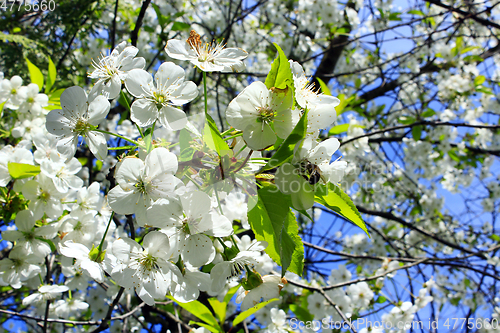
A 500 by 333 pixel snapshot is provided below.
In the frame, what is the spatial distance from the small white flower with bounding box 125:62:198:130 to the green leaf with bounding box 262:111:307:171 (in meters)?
0.28

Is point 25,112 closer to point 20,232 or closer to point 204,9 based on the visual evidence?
point 20,232

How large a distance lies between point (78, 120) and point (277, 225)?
65cm

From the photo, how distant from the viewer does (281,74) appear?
2.43ft

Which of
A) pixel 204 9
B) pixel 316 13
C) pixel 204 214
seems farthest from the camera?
pixel 204 9

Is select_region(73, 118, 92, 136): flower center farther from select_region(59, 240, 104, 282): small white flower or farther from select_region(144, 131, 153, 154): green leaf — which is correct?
select_region(59, 240, 104, 282): small white flower

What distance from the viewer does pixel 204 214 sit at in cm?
72

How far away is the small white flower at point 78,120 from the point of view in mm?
831

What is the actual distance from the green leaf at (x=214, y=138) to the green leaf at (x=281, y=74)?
188mm

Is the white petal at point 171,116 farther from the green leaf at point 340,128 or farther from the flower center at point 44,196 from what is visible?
the green leaf at point 340,128

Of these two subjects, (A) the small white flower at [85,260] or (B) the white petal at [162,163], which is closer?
(B) the white petal at [162,163]

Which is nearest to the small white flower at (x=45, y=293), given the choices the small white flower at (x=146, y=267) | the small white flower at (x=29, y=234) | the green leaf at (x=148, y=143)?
the small white flower at (x=29, y=234)

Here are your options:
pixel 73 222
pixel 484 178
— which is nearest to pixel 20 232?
pixel 73 222

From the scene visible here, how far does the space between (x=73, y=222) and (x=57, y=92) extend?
946mm

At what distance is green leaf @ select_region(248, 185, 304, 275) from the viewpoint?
74 cm
